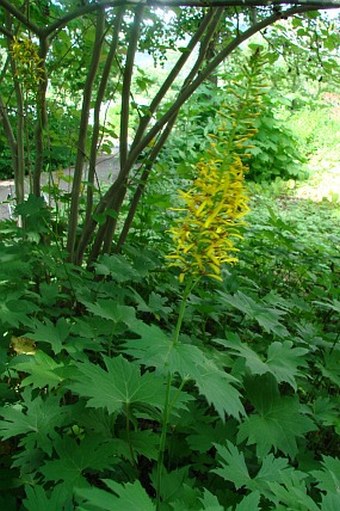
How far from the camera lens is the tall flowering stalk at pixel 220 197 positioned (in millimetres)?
1258

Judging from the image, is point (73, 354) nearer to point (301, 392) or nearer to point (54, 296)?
point (54, 296)

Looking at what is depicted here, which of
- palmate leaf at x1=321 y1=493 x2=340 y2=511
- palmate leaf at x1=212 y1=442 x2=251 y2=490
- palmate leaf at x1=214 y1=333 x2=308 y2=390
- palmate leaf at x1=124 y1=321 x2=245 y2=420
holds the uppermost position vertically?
palmate leaf at x1=124 y1=321 x2=245 y2=420

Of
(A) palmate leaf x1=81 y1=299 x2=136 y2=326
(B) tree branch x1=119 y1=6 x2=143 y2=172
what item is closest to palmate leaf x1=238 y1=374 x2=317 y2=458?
(A) palmate leaf x1=81 y1=299 x2=136 y2=326

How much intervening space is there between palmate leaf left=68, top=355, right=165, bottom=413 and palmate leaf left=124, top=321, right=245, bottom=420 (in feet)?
0.30

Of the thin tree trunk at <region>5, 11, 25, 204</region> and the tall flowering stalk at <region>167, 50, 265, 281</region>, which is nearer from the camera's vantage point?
the tall flowering stalk at <region>167, 50, 265, 281</region>

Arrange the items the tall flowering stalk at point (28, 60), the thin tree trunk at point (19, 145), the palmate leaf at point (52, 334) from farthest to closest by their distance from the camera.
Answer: the thin tree trunk at point (19, 145), the tall flowering stalk at point (28, 60), the palmate leaf at point (52, 334)

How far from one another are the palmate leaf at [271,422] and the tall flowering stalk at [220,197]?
2.15 feet

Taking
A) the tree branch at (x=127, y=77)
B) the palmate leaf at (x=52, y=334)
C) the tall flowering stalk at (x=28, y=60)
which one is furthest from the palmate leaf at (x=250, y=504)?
the tree branch at (x=127, y=77)

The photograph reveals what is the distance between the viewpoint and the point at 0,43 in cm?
345

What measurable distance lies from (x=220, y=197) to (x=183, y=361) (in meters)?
0.43

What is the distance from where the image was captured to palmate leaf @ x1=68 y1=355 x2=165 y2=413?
4.54 ft

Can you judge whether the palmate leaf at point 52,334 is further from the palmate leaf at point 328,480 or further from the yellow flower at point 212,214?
the palmate leaf at point 328,480

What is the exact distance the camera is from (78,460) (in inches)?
56.9

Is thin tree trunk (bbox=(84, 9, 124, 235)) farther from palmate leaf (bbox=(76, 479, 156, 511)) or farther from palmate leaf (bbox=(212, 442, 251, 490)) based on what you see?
palmate leaf (bbox=(76, 479, 156, 511))
